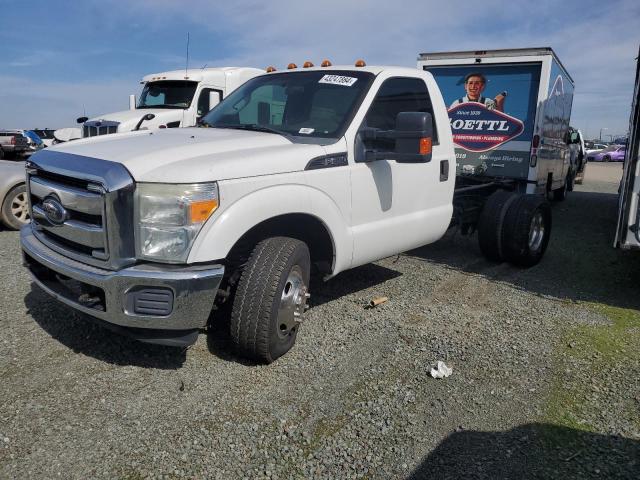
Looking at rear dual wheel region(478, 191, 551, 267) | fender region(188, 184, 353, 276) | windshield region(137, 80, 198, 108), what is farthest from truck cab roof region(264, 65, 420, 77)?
windshield region(137, 80, 198, 108)

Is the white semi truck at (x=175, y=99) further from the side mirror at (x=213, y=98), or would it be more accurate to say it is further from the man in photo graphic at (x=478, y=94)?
the man in photo graphic at (x=478, y=94)

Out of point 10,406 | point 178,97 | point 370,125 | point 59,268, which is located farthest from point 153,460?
point 178,97

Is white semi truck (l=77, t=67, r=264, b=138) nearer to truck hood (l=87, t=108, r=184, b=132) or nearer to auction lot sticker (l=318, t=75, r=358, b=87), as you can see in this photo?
truck hood (l=87, t=108, r=184, b=132)

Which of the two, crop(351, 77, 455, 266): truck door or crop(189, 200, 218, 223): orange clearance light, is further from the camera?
crop(351, 77, 455, 266): truck door

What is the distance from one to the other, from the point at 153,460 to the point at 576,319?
3.79 m

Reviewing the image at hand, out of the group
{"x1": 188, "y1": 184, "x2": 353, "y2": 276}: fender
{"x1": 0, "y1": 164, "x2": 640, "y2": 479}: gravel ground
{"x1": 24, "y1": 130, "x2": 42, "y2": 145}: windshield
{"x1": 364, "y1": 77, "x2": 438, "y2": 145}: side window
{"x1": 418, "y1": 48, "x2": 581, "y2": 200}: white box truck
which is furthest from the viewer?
{"x1": 24, "y1": 130, "x2": 42, "y2": 145}: windshield

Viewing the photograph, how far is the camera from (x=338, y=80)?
445 centimetres

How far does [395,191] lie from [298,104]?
3.59ft

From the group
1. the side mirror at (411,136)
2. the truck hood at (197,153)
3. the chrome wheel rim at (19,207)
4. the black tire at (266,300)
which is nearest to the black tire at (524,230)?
the side mirror at (411,136)

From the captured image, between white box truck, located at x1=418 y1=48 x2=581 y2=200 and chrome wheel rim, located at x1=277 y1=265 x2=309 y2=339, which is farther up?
white box truck, located at x1=418 y1=48 x2=581 y2=200

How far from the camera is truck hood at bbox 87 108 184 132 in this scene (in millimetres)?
10216

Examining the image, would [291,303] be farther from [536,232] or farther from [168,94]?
[168,94]

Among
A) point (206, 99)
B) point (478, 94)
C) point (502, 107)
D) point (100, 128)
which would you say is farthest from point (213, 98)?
point (502, 107)

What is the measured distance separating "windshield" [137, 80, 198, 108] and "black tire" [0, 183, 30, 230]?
4.10 metres
